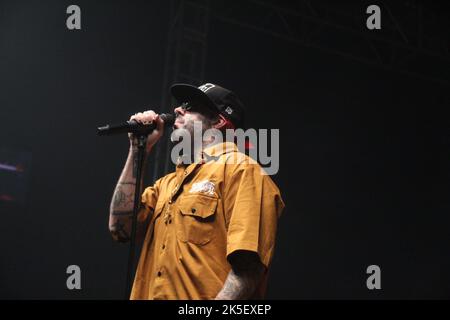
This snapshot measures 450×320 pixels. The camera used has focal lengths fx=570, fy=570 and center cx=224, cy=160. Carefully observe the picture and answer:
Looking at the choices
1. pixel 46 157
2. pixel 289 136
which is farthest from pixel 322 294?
pixel 46 157

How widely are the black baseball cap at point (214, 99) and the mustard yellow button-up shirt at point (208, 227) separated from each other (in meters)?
0.19

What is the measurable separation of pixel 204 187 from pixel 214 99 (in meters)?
0.43

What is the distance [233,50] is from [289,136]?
103 centimetres

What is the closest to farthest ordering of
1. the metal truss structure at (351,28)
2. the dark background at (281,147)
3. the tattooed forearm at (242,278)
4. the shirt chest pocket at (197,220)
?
the tattooed forearm at (242,278) < the shirt chest pocket at (197,220) < the dark background at (281,147) < the metal truss structure at (351,28)

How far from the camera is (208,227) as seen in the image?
1.86 metres

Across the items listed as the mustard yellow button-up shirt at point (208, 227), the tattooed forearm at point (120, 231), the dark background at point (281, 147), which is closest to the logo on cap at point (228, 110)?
the mustard yellow button-up shirt at point (208, 227)

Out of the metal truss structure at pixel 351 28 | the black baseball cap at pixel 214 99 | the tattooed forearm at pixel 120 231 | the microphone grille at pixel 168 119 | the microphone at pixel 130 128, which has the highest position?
the metal truss structure at pixel 351 28

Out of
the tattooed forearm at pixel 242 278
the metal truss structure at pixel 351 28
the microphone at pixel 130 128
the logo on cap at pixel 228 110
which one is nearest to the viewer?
the tattooed forearm at pixel 242 278

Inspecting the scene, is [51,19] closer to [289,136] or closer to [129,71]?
[129,71]

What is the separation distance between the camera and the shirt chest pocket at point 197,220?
1.84m

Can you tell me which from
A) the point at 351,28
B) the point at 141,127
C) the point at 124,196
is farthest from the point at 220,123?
the point at 351,28

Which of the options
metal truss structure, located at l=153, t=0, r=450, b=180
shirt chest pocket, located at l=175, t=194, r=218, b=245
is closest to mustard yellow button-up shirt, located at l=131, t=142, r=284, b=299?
shirt chest pocket, located at l=175, t=194, r=218, b=245

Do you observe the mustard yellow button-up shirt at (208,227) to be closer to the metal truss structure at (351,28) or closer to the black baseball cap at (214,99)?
the black baseball cap at (214,99)

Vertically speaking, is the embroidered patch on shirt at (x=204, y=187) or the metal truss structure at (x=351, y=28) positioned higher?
the metal truss structure at (x=351, y=28)
